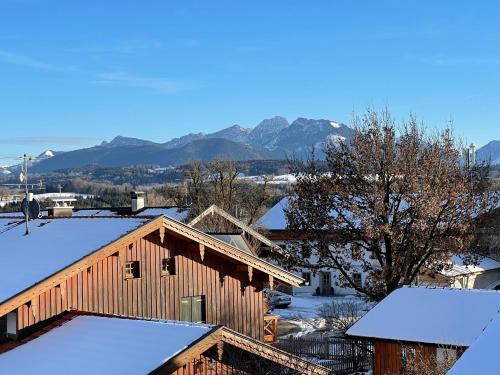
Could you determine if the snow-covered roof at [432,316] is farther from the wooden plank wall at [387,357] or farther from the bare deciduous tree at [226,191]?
the bare deciduous tree at [226,191]

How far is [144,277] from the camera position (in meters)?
21.3

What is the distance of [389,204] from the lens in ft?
94.4

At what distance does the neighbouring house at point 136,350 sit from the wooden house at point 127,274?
1.05 m

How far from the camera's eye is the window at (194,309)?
22641 millimetres

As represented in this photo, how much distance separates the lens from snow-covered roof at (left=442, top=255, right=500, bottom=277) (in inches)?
1818

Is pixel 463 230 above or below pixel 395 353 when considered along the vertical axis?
above

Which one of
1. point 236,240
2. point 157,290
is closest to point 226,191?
point 236,240

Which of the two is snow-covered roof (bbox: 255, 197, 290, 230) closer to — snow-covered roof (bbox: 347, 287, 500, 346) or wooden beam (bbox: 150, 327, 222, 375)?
snow-covered roof (bbox: 347, 287, 500, 346)

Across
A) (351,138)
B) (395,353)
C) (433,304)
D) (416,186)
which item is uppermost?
(351,138)

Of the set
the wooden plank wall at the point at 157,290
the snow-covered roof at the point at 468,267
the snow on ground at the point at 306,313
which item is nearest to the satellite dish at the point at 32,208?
the wooden plank wall at the point at 157,290

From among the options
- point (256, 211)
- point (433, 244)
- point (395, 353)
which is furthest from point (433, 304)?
point (256, 211)

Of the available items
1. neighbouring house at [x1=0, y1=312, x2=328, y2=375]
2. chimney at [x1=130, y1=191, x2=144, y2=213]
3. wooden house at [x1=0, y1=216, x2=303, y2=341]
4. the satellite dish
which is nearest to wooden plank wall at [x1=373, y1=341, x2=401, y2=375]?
wooden house at [x1=0, y1=216, x2=303, y2=341]

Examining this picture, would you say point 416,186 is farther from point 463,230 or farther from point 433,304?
point 433,304

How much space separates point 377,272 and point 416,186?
13.0 feet
